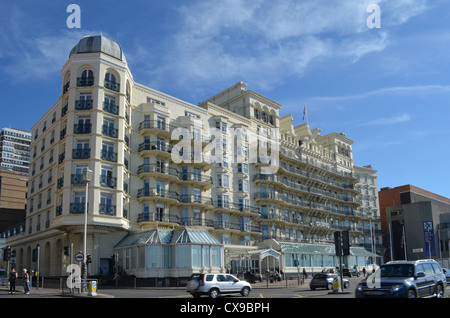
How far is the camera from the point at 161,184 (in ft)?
168

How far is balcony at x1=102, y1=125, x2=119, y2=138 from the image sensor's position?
45.5 metres

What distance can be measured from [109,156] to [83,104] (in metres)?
6.18

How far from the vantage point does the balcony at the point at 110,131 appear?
45.5 meters

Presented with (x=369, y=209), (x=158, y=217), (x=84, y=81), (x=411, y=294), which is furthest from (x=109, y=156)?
(x=369, y=209)

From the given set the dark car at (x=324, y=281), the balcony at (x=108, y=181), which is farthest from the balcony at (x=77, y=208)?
the dark car at (x=324, y=281)

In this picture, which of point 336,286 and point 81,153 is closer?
point 336,286

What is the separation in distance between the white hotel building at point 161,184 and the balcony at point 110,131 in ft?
0.35

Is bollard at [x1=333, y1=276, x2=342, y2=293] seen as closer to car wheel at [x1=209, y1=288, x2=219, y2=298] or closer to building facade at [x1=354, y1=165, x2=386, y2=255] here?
car wheel at [x1=209, y1=288, x2=219, y2=298]

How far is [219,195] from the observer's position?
57.8 m

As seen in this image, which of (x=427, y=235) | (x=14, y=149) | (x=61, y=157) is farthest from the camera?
(x=14, y=149)

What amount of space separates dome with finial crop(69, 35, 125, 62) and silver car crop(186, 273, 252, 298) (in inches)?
1176

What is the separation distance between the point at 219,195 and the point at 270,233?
1076cm

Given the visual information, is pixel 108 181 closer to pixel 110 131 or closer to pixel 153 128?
pixel 110 131

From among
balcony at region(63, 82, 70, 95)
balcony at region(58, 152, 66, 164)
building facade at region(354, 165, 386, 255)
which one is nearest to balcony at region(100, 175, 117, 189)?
balcony at region(58, 152, 66, 164)
